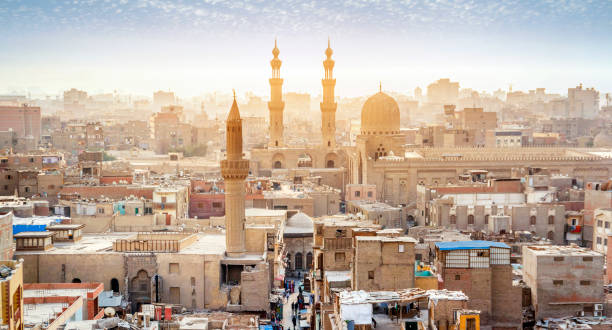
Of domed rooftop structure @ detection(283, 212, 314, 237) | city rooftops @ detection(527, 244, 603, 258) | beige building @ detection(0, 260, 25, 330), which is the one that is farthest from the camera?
domed rooftop structure @ detection(283, 212, 314, 237)

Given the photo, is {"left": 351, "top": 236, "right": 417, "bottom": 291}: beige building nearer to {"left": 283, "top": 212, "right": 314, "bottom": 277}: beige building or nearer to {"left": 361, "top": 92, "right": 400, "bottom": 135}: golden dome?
{"left": 283, "top": 212, "right": 314, "bottom": 277}: beige building

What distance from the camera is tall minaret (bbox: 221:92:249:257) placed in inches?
996

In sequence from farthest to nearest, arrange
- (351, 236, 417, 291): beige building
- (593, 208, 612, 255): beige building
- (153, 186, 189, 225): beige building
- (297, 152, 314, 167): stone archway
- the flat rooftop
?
(297, 152, 314, 167): stone archway < (153, 186, 189, 225): beige building < (593, 208, 612, 255): beige building < the flat rooftop < (351, 236, 417, 291): beige building

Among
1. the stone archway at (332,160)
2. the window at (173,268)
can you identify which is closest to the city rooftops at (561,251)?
the window at (173,268)

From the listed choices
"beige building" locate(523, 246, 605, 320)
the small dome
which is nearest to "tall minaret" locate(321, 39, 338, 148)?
the small dome

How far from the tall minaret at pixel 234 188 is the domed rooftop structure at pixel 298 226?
5200 mm

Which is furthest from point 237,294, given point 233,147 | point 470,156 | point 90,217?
point 470,156

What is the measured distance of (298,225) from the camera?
31.5m

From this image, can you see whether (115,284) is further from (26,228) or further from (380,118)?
(380,118)

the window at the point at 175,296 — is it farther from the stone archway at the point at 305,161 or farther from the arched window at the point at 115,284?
the stone archway at the point at 305,161

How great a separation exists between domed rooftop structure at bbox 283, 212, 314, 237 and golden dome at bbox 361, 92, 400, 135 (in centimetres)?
1182

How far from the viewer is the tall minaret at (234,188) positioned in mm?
25297

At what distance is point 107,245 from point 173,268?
9.68 ft

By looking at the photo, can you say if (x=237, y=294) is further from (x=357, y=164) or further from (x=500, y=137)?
(x=500, y=137)
